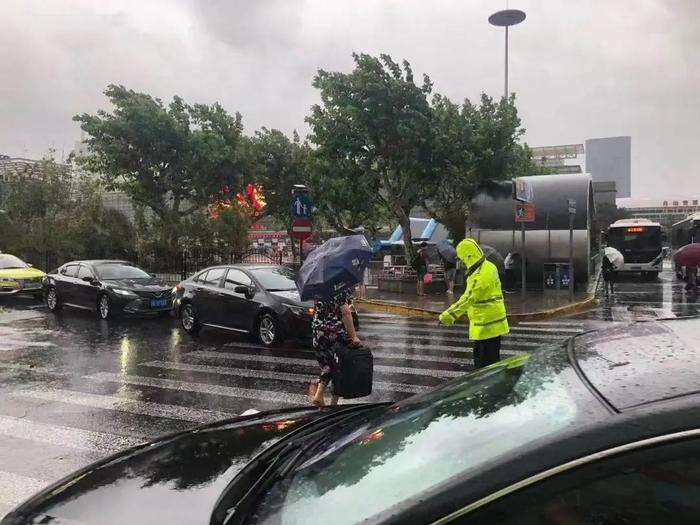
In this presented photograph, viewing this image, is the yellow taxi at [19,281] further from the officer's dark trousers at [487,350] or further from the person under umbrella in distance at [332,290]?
the officer's dark trousers at [487,350]

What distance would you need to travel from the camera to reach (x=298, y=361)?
9367 mm

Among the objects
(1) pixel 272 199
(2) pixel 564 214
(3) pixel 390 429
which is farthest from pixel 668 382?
(1) pixel 272 199

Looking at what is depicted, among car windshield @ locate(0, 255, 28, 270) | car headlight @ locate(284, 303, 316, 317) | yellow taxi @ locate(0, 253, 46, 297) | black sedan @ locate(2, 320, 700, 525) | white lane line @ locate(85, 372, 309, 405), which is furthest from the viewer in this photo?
car windshield @ locate(0, 255, 28, 270)

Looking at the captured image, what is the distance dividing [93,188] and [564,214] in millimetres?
24865

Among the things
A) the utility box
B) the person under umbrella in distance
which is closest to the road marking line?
the person under umbrella in distance

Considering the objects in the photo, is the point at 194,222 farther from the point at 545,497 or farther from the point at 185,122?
the point at 545,497

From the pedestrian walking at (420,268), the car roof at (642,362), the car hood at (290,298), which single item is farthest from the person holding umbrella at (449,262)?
the car roof at (642,362)

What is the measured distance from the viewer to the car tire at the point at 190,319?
40.1ft

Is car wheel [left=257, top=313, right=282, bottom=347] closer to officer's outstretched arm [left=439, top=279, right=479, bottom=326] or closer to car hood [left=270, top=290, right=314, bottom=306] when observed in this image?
car hood [left=270, top=290, right=314, bottom=306]

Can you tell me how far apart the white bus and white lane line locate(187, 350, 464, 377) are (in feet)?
70.5

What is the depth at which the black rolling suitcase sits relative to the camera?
5508mm

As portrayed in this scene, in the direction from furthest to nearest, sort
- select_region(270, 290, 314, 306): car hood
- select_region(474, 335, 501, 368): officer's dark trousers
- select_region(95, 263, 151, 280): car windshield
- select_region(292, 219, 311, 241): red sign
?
select_region(95, 263, 151, 280): car windshield < select_region(292, 219, 311, 241): red sign < select_region(270, 290, 314, 306): car hood < select_region(474, 335, 501, 368): officer's dark trousers

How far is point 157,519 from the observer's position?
201cm

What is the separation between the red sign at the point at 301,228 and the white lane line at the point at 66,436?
8.76 metres
